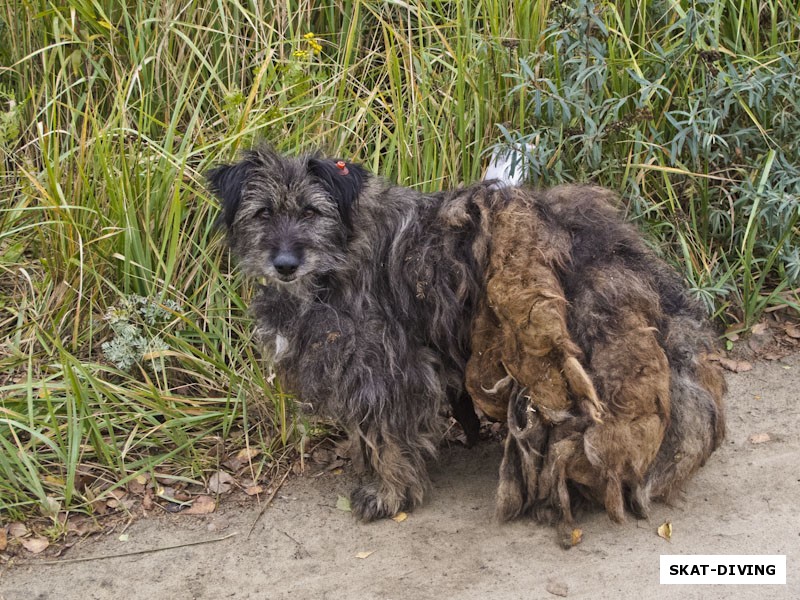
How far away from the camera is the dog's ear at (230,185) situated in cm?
362

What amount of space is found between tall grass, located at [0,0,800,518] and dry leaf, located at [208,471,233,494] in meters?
0.11

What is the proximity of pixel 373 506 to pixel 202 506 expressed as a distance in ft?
A: 2.56

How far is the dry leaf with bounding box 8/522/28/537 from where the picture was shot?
3848mm

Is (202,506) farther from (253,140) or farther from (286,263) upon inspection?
(253,140)

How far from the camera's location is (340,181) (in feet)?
11.7

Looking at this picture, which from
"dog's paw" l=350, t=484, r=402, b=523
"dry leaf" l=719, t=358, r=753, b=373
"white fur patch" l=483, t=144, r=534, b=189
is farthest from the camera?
"dry leaf" l=719, t=358, r=753, b=373

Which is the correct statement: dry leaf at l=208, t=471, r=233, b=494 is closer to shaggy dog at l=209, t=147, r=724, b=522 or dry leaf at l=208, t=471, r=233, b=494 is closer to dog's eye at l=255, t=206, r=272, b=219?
shaggy dog at l=209, t=147, r=724, b=522

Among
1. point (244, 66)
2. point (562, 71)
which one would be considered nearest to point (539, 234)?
point (562, 71)

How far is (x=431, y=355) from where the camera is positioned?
12.4ft

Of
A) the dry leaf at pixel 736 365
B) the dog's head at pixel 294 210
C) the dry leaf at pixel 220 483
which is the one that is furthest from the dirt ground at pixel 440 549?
the dog's head at pixel 294 210

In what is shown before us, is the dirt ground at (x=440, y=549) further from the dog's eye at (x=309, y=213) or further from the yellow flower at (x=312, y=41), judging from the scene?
the yellow flower at (x=312, y=41)

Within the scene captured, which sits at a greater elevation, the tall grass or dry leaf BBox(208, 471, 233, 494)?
the tall grass

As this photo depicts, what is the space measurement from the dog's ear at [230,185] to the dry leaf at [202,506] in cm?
126

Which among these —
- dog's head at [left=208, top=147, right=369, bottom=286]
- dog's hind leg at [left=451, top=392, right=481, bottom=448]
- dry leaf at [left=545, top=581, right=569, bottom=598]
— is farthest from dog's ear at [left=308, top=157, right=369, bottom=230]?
dry leaf at [left=545, top=581, right=569, bottom=598]
